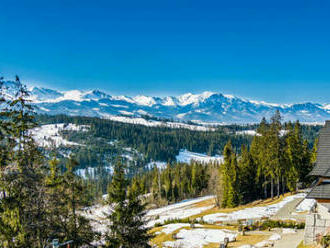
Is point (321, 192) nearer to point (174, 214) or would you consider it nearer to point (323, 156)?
point (323, 156)

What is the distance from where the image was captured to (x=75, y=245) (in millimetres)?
15039

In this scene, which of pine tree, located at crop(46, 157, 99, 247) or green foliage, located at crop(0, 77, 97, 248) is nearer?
green foliage, located at crop(0, 77, 97, 248)

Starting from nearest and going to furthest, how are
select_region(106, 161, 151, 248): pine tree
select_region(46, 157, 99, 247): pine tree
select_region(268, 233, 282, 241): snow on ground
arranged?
1. select_region(46, 157, 99, 247): pine tree
2. select_region(106, 161, 151, 248): pine tree
3. select_region(268, 233, 282, 241): snow on ground

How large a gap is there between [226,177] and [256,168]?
9606 millimetres

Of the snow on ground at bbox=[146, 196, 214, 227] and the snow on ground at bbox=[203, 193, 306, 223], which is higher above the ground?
the snow on ground at bbox=[203, 193, 306, 223]

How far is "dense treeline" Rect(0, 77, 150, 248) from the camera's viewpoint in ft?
35.5

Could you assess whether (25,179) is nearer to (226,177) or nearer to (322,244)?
(322,244)

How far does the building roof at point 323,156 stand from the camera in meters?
17.5

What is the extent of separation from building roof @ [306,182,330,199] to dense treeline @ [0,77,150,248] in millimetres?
12626

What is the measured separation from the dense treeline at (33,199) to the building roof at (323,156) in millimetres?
13397

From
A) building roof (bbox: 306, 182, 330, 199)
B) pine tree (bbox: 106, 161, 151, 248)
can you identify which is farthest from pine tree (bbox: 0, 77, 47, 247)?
building roof (bbox: 306, 182, 330, 199)

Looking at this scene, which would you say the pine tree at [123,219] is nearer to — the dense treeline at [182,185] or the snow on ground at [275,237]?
the snow on ground at [275,237]

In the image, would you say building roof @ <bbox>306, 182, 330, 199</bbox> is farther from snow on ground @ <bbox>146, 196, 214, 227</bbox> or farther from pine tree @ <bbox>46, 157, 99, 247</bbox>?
snow on ground @ <bbox>146, 196, 214, 227</bbox>

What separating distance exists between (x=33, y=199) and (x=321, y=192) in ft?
53.1
